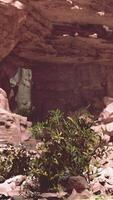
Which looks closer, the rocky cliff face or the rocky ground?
the rocky ground

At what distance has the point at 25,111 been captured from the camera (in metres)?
18.1

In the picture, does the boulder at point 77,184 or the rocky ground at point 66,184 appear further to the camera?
the boulder at point 77,184

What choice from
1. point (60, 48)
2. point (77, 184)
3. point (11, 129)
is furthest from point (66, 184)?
point (60, 48)

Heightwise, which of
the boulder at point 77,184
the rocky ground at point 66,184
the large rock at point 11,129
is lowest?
the large rock at point 11,129

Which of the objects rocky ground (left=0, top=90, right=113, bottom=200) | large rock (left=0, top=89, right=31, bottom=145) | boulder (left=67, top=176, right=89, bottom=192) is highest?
boulder (left=67, top=176, right=89, bottom=192)

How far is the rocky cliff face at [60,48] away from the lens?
572 inches

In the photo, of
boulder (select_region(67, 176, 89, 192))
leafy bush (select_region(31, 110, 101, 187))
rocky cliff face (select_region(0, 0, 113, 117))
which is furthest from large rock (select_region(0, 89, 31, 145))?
boulder (select_region(67, 176, 89, 192))

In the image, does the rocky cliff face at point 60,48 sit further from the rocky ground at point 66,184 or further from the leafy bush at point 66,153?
the rocky ground at point 66,184

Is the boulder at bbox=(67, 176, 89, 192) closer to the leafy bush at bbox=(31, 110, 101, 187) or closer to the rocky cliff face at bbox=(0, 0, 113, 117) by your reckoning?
the leafy bush at bbox=(31, 110, 101, 187)

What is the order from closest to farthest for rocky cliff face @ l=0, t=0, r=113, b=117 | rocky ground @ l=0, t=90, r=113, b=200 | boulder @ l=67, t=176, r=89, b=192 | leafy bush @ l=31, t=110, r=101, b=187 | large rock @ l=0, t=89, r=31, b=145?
1. rocky ground @ l=0, t=90, r=113, b=200
2. boulder @ l=67, t=176, r=89, b=192
3. leafy bush @ l=31, t=110, r=101, b=187
4. large rock @ l=0, t=89, r=31, b=145
5. rocky cliff face @ l=0, t=0, r=113, b=117

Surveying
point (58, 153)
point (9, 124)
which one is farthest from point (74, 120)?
point (9, 124)

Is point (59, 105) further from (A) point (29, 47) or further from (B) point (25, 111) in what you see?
(A) point (29, 47)

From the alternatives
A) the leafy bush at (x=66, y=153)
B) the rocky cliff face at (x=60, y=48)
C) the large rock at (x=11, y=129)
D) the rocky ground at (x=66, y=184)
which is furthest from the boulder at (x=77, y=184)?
the rocky cliff face at (x=60, y=48)

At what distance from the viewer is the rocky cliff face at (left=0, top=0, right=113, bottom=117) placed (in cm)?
1452
